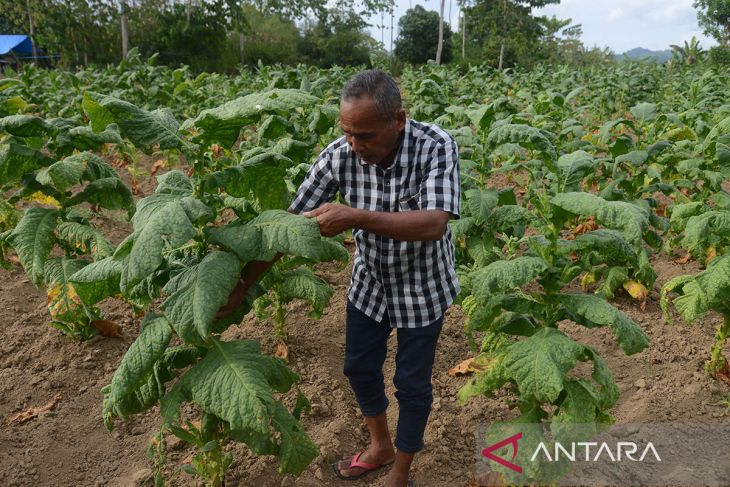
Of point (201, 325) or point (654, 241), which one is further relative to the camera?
point (654, 241)

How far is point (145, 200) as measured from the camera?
1.91 m

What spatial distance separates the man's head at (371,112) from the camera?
1872mm

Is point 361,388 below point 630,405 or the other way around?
the other way around

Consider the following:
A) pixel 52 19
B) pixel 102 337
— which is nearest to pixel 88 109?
pixel 102 337

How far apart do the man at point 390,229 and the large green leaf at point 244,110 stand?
0.16 m

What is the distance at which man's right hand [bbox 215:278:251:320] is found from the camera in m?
2.05

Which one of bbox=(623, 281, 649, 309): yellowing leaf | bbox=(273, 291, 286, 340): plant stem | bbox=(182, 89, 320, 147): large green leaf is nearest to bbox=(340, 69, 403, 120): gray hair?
bbox=(182, 89, 320, 147): large green leaf

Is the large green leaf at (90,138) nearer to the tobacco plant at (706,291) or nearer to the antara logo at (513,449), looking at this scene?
the antara logo at (513,449)

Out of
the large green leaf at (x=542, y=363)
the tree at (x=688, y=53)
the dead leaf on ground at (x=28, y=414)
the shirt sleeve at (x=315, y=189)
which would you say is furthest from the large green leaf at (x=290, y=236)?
the tree at (x=688, y=53)

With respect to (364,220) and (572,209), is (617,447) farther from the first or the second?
(364,220)

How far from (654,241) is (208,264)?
3233mm

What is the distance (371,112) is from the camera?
1874 millimetres

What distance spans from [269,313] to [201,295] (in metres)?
2.28

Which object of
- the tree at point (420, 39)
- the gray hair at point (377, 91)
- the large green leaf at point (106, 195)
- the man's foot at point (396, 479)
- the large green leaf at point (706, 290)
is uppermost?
the tree at point (420, 39)
